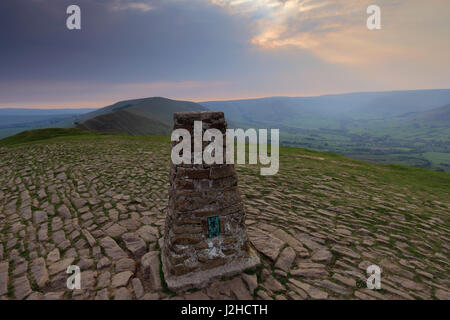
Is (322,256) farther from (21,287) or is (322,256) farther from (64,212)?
(64,212)

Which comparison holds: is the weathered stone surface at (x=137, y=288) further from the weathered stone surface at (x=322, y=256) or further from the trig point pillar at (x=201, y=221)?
the weathered stone surface at (x=322, y=256)

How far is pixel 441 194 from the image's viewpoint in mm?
10297

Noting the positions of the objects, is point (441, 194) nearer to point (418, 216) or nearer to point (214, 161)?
point (418, 216)

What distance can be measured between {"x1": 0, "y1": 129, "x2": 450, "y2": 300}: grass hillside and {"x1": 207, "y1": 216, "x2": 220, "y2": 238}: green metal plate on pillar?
81 cm

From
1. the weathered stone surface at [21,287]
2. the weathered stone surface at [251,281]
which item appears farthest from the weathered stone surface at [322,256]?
the weathered stone surface at [21,287]

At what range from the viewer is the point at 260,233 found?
554cm

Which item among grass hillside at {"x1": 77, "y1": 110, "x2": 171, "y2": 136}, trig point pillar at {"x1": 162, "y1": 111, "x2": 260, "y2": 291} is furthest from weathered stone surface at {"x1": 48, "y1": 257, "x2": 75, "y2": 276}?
grass hillside at {"x1": 77, "y1": 110, "x2": 171, "y2": 136}

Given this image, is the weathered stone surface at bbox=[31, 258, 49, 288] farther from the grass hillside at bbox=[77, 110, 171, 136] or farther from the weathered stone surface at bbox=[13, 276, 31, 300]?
the grass hillside at bbox=[77, 110, 171, 136]

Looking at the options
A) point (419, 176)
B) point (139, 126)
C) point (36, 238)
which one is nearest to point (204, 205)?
point (36, 238)

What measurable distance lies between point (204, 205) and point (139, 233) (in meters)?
2.53

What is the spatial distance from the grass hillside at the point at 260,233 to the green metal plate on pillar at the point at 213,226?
2.66ft

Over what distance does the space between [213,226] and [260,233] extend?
1881mm
